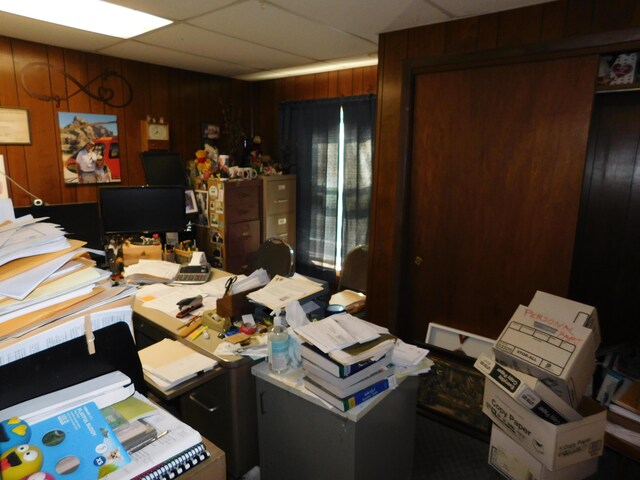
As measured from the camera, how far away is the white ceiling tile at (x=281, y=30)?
93.4 inches

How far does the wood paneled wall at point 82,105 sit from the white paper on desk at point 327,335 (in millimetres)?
2804

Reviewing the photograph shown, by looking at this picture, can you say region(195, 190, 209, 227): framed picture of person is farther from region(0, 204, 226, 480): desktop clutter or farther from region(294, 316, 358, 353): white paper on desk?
region(0, 204, 226, 480): desktop clutter

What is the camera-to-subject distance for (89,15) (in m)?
2.49

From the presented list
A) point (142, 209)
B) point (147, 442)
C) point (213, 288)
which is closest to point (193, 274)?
point (213, 288)

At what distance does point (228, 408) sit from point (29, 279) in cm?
112

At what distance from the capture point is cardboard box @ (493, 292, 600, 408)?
179 centimetres

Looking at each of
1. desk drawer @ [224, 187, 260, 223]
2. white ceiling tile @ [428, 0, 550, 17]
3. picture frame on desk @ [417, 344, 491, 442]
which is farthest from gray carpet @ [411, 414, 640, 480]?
desk drawer @ [224, 187, 260, 223]

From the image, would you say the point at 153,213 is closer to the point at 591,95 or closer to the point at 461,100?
the point at 461,100

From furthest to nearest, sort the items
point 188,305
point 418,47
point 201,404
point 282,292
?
point 418,47 → point 188,305 → point 282,292 → point 201,404

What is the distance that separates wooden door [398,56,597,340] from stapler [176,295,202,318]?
1.40m

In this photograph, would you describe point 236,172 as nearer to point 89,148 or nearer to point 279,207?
point 279,207

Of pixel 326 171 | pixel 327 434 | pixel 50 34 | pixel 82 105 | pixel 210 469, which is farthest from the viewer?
pixel 326 171

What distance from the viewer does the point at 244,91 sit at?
15.7ft

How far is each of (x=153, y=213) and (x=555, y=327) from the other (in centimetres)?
284
